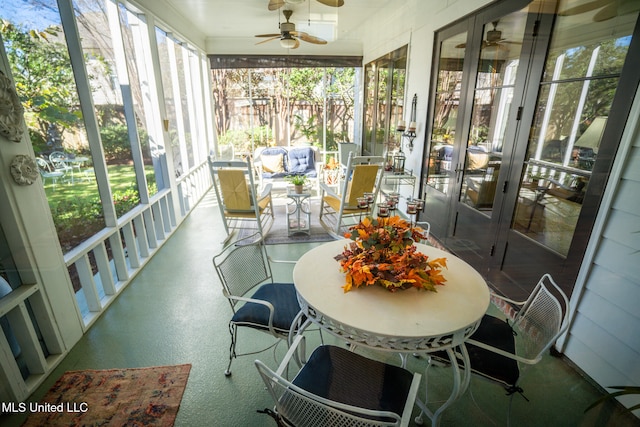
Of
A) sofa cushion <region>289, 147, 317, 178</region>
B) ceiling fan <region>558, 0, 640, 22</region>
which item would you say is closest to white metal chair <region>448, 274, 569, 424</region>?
ceiling fan <region>558, 0, 640, 22</region>

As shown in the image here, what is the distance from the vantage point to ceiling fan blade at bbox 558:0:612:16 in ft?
5.09

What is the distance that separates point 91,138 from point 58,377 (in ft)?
5.24

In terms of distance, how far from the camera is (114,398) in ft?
5.09

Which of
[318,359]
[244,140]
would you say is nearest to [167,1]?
[244,140]

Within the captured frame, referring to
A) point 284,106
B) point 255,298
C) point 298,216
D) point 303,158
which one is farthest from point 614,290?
point 284,106

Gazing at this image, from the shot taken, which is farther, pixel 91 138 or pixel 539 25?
pixel 91 138

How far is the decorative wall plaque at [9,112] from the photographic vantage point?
142 centimetres

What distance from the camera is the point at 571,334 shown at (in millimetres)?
1736

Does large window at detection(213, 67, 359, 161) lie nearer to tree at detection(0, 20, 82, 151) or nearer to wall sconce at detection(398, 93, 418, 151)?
wall sconce at detection(398, 93, 418, 151)

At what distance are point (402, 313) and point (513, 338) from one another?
638 mm

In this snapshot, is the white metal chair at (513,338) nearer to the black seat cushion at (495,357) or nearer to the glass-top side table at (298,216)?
the black seat cushion at (495,357)

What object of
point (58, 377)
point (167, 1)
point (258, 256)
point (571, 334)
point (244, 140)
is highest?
point (167, 1)

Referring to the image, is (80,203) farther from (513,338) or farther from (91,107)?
(513,338)

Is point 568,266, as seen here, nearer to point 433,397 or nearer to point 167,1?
point 433,397
